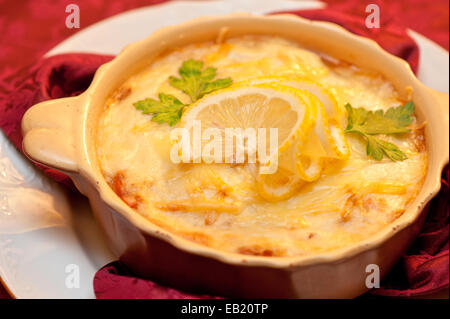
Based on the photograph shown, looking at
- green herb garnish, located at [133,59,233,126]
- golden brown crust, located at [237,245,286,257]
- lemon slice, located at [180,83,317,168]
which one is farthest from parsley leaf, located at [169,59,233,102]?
golden brown crust, located at [237,245,286,257]

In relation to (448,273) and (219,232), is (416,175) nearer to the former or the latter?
(448,273)

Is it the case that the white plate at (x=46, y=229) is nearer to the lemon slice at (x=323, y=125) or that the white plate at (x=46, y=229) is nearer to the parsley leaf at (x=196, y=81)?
the parsley leaf at (x=196, y=81)

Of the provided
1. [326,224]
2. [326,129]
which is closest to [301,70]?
[326,129]

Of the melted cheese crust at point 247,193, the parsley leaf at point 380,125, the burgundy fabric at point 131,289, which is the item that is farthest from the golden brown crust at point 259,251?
the parsley leaf at point 380,125

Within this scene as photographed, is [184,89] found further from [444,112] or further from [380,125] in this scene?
[444,112]

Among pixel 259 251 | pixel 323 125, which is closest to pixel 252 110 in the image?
pixel 323 125

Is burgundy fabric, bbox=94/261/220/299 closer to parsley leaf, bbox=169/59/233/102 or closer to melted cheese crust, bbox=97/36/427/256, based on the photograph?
melted cheese crust, bbox=97/36/427/256

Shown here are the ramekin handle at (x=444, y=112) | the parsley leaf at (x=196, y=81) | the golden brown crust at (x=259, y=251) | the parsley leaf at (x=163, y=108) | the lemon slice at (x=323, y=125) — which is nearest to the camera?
the golden brown crust at (x=259, y=251)
